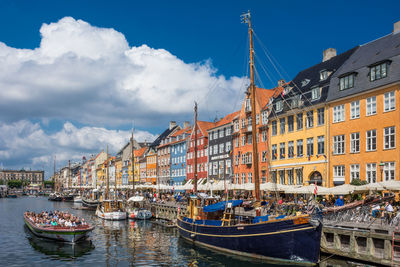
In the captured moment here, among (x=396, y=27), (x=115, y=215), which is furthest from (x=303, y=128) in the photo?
(x=115, y=215)

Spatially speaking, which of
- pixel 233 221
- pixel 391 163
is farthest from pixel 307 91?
pixel 233 221

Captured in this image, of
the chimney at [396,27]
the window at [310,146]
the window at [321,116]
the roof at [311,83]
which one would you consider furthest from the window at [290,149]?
the chimney at [396,27]

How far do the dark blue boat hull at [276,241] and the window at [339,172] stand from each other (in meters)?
19.5

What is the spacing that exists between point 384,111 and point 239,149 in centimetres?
2851

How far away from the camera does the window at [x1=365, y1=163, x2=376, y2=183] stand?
40.6 meters

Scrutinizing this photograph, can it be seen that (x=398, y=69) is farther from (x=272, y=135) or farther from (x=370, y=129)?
(x=272, y=135)

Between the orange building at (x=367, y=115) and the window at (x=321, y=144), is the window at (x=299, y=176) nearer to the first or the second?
the window at (x=321, y=144)

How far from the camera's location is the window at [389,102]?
3919cm

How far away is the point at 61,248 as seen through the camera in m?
35.3

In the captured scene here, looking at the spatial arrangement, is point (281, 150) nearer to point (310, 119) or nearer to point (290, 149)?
point (290, 149)

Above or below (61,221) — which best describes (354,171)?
above

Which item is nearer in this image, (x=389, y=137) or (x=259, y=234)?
(x=259, y=234)

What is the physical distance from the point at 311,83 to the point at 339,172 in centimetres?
1315

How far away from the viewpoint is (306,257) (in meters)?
25.1
